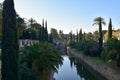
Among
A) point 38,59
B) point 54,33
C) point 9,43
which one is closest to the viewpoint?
point 9,43

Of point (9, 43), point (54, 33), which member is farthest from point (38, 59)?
point (54, 33)

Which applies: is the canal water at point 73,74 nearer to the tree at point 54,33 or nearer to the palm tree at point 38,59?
the palm tree at point 38,59

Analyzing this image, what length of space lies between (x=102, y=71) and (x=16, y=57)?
79.0 ft

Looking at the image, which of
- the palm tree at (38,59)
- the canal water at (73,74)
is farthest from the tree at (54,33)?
the palm tree at (38,59)

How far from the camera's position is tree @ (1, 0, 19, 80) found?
14.7m

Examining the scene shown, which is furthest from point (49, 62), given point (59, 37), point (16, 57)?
point (59, 37)

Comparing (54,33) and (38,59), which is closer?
(38,59)

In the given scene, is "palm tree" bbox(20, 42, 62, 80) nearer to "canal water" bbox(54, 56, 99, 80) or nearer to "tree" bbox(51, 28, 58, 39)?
"canal water" bbox(54, 56, 99, 80)

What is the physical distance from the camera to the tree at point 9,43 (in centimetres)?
1472

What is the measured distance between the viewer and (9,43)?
49.0 feet

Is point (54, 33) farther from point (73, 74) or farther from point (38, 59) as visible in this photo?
point (38, 59)

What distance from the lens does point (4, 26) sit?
14.7 meters

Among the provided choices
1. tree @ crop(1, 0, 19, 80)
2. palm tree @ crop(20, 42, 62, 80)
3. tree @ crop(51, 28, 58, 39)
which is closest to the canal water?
palm tree @ crop(20, 42, 62, 80)

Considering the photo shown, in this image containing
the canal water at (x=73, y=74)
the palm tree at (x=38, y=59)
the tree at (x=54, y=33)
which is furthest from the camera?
the tree at (x=54, y=33)
